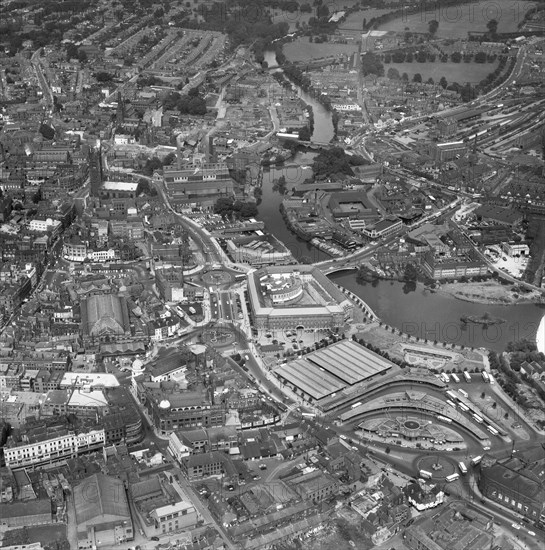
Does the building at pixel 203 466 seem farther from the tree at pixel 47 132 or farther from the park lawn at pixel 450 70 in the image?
the park lawn at pixel 450 70

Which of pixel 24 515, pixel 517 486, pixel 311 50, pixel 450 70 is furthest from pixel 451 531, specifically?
pixel 311 50

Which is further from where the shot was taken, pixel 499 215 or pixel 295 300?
pixel 499 215

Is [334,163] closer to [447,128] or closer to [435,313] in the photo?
[447,128]

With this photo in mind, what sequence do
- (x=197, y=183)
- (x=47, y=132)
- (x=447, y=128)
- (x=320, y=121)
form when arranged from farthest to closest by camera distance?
(x=320, y=121) < (x=447, y=128) < (x=47, y=132) < (x=197, y=183)

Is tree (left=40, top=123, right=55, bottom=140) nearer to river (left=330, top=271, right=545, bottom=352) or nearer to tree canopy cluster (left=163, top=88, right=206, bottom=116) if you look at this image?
tree canopy cluster (left=163, top=88, right=206, bottom=116)

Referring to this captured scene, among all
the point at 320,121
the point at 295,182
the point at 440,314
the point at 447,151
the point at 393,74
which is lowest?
the point at 440,314

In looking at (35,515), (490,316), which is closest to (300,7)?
(490,316)

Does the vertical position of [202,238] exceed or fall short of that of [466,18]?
it falls short

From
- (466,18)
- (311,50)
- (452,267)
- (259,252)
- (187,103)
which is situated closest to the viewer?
(452,267)
